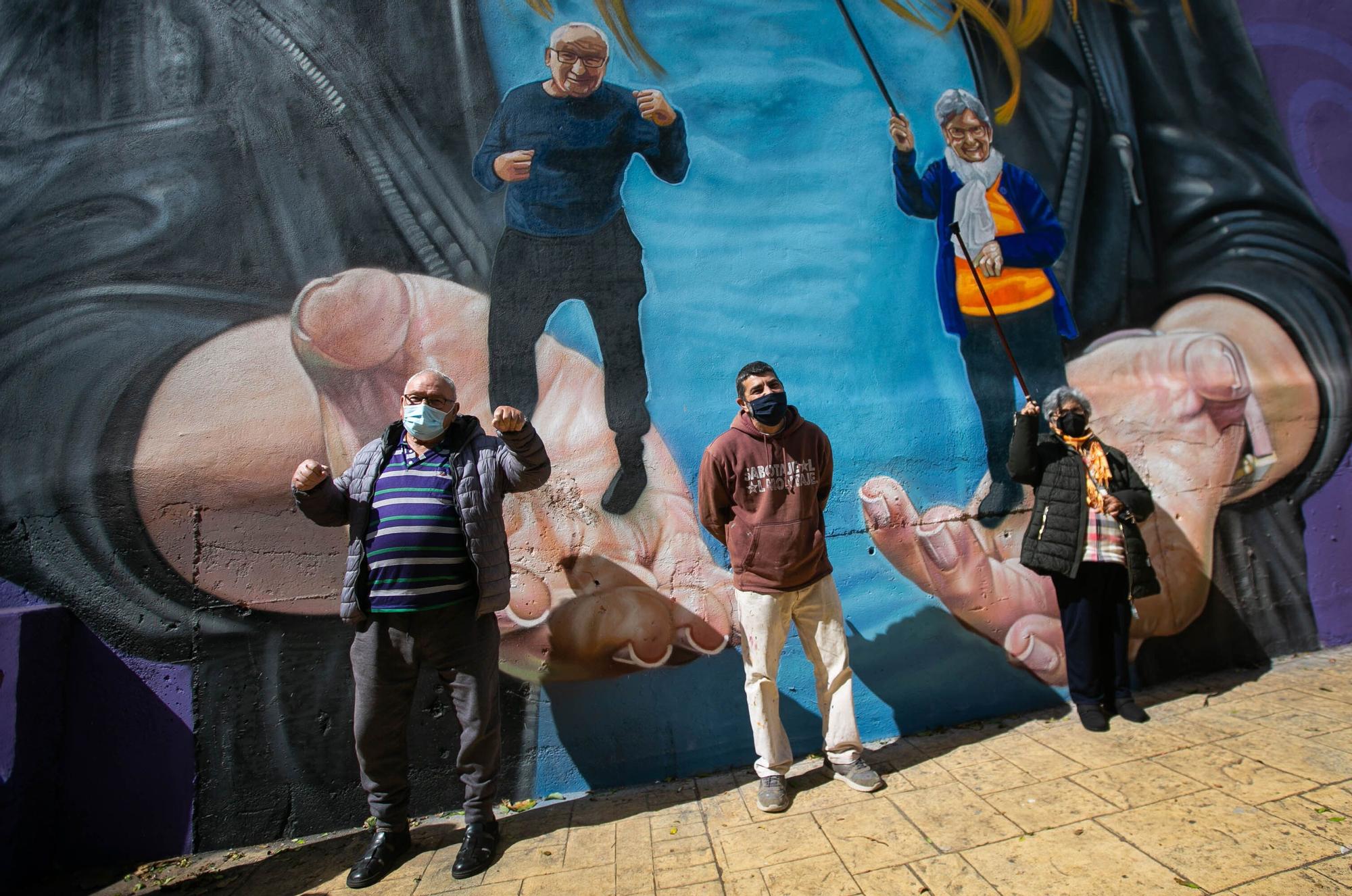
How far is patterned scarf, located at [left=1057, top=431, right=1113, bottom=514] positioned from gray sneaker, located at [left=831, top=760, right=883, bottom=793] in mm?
1739

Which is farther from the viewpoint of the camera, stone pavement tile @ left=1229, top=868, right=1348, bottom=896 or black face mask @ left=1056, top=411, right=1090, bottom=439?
black face mask @ left=1056, top=411, right=1090, bottom=439

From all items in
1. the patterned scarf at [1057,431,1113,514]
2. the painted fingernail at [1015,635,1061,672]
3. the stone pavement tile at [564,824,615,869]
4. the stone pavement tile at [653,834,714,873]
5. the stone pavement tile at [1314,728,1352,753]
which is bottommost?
the stone pavement tile at [564,824,615,869]

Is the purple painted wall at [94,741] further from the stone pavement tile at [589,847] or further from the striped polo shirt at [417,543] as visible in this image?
the stone pavement tile at [589,847]

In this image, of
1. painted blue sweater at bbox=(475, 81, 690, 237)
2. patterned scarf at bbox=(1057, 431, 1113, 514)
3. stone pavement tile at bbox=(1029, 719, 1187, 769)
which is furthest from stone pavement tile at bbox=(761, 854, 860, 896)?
painted blue sweater at bbox=(475, 81, 690, 237)

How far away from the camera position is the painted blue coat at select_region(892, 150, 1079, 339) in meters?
4.20

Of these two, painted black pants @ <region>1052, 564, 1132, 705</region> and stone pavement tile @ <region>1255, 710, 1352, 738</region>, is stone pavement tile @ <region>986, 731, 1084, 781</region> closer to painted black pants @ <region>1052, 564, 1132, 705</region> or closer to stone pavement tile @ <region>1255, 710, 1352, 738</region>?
painted black pants @ <region>1052, 564, 1132, 705</region>

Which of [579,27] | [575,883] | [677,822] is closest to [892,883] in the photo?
[677,822]

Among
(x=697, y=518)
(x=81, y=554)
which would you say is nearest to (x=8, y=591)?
(x=81, y=554)

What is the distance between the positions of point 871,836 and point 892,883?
309 millimetres

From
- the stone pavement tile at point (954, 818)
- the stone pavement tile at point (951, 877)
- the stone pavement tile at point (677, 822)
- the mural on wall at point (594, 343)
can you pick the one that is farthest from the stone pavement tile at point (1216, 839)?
the stone pavement tile at point (677, 822)

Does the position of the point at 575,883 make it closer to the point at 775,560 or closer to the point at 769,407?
the point at 775,560

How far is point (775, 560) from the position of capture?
3.08 m

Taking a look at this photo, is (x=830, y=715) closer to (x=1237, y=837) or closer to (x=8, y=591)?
(x=1237, y=837)

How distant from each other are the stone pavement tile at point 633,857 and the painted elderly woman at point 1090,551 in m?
2.26
